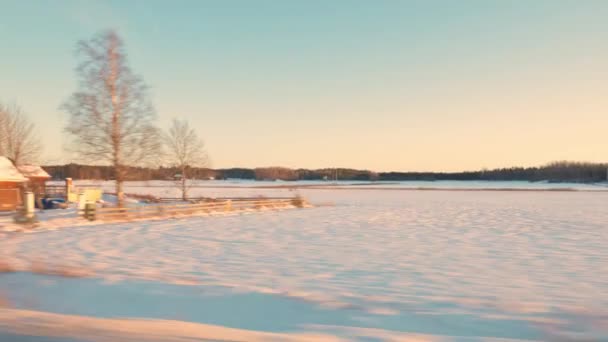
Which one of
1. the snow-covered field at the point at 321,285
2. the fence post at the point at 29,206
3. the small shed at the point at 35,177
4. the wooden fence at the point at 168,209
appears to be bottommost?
the snow-covered field at the point at 321,285

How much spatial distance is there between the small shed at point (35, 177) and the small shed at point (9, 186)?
5167mm

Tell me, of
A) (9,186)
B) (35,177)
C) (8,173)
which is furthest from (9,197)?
(35,177)

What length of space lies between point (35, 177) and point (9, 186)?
7486 millimetres

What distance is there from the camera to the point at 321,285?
866cm

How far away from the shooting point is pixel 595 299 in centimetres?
767

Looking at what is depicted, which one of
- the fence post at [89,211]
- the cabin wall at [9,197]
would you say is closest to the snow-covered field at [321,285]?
the fence post at [89,211]

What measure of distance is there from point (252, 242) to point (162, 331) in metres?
9.01

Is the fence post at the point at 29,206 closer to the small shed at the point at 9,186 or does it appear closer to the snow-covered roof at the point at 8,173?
the small shed at the point at 9,186

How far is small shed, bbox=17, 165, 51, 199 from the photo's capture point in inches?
1298

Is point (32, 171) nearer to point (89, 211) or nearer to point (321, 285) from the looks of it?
point (89, 211)

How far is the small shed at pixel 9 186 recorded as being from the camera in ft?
84.4

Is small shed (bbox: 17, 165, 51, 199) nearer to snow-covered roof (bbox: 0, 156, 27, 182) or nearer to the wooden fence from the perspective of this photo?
snow-covered roof (bbox: 0, 156, 27, 182)

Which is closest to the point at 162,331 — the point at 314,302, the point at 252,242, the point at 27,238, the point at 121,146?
the point at 314,302

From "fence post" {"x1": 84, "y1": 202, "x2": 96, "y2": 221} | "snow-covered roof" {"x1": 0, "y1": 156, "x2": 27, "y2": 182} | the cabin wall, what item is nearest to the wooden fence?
"fence post" {"x1": 84, "y1": 202, "x2": 96, "y2": 221}
